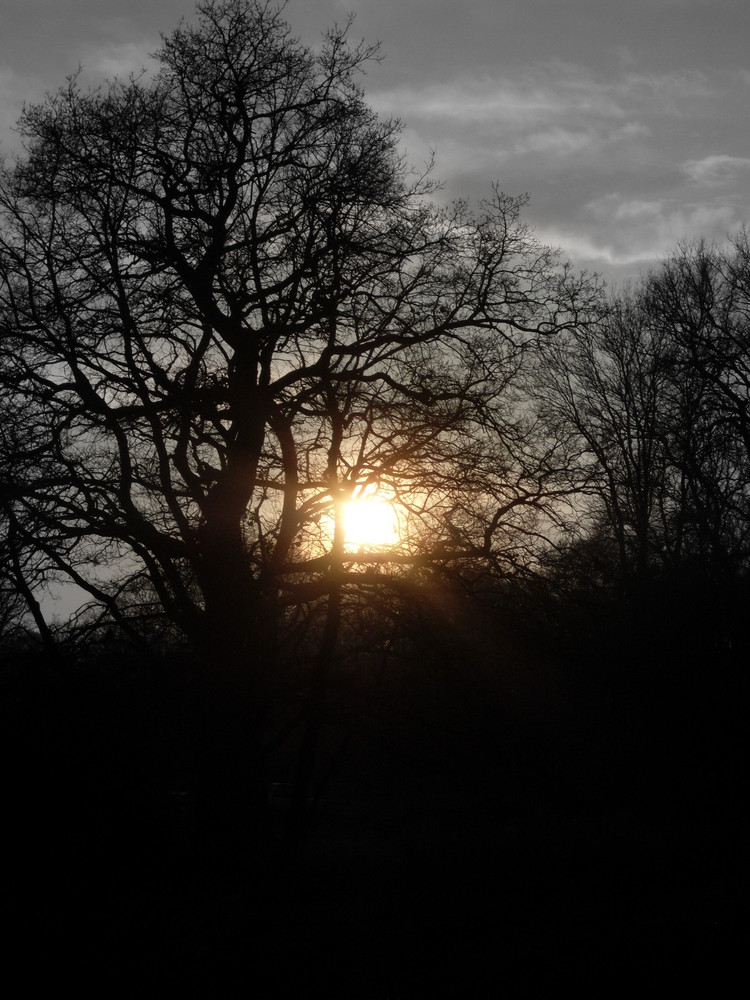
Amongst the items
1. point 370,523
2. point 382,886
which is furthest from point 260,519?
point 382,886

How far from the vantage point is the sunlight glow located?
13852 mm

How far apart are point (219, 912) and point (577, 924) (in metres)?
4.03

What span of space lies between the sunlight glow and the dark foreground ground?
2678 mm

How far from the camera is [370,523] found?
14.1 meters

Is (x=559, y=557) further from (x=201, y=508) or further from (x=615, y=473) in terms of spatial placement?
(x=201, y=508)

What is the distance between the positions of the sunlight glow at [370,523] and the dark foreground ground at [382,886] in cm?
268

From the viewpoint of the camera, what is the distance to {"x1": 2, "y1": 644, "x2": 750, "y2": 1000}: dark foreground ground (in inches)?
376

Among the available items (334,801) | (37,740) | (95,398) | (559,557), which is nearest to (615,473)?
(559,557)

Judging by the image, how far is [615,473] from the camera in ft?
48.5

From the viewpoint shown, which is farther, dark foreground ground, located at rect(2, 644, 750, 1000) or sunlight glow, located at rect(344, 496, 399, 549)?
sunlight glow, located at rect(344, 496, 399, 549)

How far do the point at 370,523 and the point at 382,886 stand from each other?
4.80m

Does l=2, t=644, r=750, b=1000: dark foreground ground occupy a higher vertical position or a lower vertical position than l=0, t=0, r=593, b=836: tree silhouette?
lower

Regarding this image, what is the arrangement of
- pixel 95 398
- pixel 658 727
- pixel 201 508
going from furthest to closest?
pixel 658 727 < pixel 201 508 < pixel 95 398

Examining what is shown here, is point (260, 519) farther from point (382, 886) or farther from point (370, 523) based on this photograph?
point (382, 886)
